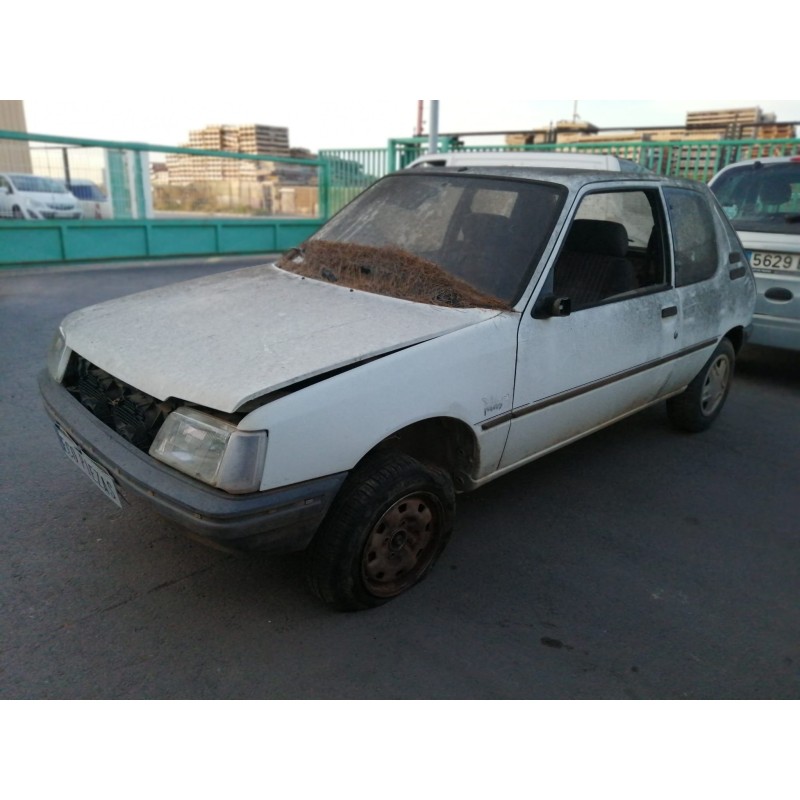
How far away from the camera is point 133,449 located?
2.45m

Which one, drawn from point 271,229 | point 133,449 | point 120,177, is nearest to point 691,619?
point 133,449

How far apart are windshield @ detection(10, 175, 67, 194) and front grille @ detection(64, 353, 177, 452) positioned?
8187 millimetres

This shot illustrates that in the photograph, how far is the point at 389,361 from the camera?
2.44 meters

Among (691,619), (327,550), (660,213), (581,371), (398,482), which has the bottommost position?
(691,619)

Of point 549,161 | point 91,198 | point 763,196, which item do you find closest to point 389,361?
point 549,161

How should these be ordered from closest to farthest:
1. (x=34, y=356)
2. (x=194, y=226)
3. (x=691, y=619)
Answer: (x=691, y=619), (x=34, y=356), (x=194, y=226)

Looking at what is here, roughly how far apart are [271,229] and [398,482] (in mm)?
11748

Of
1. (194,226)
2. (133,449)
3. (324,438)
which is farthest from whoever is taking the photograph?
(194,226)

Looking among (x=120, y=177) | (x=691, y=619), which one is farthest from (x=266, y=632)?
(x=120, y=177)

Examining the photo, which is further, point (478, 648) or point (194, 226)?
point (194, 226)

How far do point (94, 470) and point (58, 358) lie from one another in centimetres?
76

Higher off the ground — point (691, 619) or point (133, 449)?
point (133, 449)

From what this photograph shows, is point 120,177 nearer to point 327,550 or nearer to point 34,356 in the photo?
point 34,356

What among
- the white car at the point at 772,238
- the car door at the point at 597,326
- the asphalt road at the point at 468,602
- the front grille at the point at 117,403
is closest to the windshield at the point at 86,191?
the asphalt road at the point at 468,602
